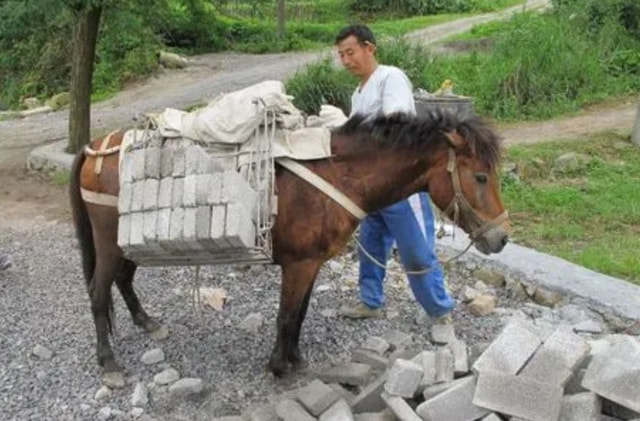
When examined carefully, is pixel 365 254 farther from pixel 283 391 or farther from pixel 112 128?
pixel 112 128

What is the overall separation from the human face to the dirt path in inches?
106

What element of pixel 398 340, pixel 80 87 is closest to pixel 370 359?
pixel 398 340

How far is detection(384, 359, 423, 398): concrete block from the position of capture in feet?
11.4

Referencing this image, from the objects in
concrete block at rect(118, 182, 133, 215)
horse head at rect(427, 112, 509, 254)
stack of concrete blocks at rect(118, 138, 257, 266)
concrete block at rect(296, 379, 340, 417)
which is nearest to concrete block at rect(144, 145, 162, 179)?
stack of concrete blocks at rect(118, 138, 257, 266)

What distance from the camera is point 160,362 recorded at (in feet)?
14.8

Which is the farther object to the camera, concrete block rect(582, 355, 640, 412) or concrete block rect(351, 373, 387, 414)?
concrete block rect(351, 373, 387, 414)

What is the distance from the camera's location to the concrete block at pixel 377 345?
427 cm

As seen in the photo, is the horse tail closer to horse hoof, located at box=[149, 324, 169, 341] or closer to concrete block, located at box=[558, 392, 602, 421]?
horse hoof, located at box=[149, 324, 169, 341]

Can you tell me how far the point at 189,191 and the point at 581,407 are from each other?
1.91 m

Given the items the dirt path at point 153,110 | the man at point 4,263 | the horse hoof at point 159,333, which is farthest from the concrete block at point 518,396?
the dirt path at point 153,110

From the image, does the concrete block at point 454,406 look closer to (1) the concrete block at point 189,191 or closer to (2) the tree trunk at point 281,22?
(1) the concrete block at point 189,191

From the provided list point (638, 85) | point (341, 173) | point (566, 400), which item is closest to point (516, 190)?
point (341, 173)

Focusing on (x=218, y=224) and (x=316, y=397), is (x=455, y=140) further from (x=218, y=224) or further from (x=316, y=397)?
(x=316, y=397)

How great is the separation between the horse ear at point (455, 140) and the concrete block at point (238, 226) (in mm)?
1010
